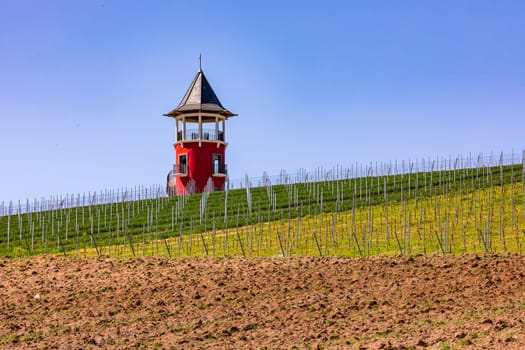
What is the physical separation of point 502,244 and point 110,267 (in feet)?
35.3

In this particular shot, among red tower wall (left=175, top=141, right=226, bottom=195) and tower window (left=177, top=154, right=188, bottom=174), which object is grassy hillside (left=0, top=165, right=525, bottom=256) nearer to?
red tower wall (left=175, top=141, right=226, bottom=195)

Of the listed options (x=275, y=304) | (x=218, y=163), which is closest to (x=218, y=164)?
(x=218, y=163)

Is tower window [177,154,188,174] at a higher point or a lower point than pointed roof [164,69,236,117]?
lower

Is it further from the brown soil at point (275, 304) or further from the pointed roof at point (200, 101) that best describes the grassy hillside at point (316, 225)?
the pointed roof at point (200, 101)

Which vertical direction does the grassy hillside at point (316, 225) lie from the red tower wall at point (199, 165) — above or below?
below

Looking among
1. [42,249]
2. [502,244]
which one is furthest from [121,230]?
[502,244]

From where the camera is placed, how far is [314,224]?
2725 centimetres

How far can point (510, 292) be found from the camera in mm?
13047

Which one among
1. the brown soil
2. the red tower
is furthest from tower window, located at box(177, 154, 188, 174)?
the brown soil

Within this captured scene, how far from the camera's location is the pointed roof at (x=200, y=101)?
4962 centimetres

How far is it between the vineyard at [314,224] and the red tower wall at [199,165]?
14.8 ft

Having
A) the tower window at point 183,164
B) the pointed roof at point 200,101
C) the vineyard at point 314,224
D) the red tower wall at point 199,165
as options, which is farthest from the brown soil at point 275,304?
the pointed roof at point 200,101

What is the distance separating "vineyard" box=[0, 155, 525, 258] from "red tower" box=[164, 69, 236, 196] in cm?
459

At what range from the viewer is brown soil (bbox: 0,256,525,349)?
10969mm
